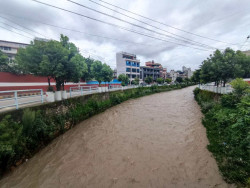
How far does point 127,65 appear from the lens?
3819 centimetres

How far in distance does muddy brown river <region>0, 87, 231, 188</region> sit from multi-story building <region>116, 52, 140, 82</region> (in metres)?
33.3

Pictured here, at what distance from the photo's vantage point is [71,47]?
782 centimetres

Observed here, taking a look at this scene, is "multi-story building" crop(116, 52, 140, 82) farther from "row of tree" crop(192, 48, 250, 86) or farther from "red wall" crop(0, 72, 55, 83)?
"row of tree" crop(192, 48, 250, 86)

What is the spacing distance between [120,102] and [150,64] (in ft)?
137

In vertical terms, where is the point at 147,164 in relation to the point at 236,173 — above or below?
below

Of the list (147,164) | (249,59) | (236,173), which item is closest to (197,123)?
(236,173)

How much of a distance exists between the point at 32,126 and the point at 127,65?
117 feet

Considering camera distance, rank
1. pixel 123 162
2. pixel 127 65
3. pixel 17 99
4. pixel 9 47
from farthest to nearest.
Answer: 1. pixel 127 65
2. pixel 9 47
3. pixel 17 99
4. pixel 123 162

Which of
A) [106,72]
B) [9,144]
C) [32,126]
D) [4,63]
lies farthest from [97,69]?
[9,144]

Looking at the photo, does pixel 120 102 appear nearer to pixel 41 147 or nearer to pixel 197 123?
pixel 197 123

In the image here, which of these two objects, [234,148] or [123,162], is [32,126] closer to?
[123,162]

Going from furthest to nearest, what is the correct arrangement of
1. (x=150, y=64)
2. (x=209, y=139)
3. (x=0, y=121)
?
(x=150, y=64) → (x=209, y=139) → (x=0, y=121)

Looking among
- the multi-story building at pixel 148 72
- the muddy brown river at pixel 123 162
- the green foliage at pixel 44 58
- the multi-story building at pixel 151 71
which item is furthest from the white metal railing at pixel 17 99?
the multi-story building at pixel 151 71

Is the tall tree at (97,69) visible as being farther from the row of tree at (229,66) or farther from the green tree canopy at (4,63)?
the row of tree at (229,66)
